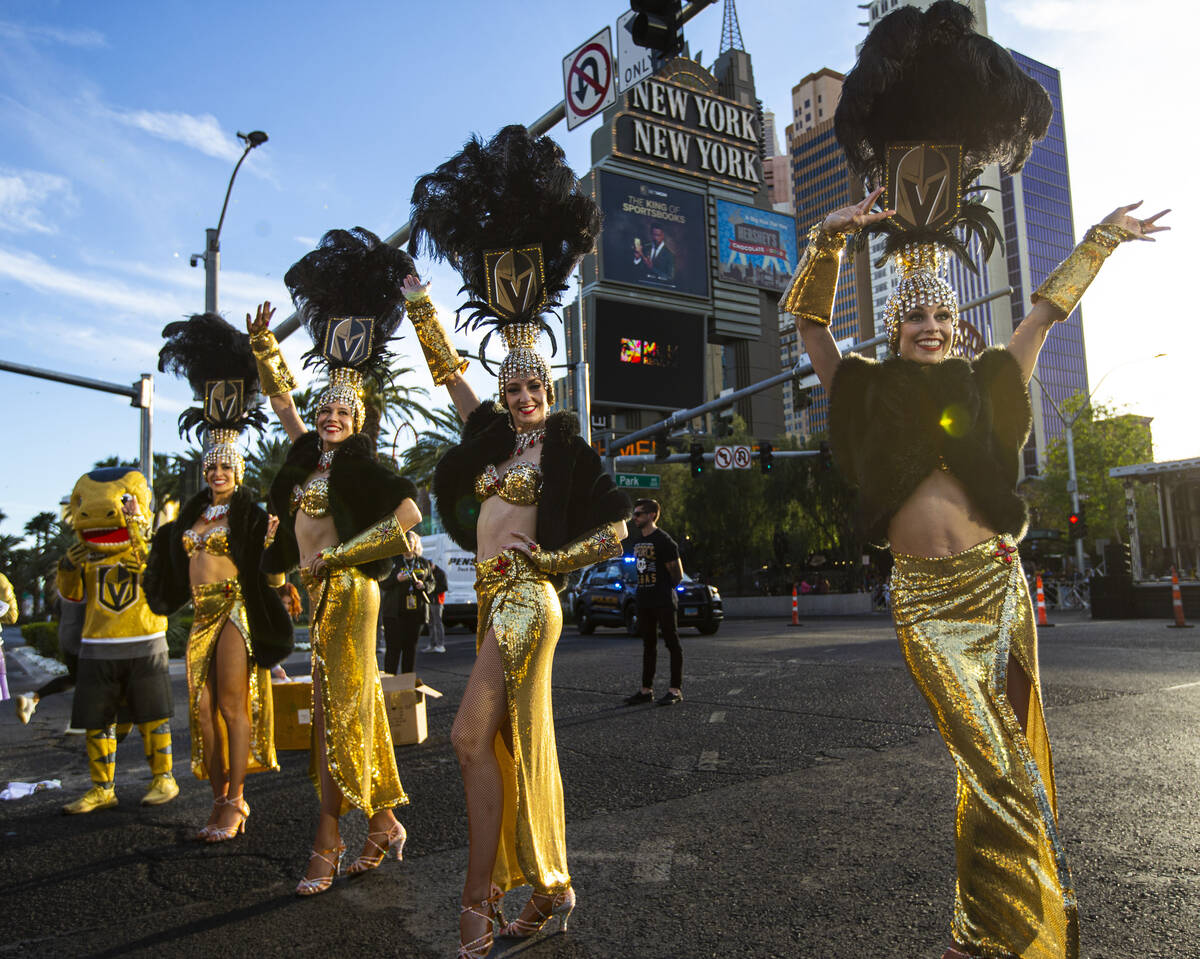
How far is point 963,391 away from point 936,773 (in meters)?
3.24

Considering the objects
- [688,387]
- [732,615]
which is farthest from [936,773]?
[688,387]

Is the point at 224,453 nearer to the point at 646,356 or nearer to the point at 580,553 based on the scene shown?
the point at 580,553

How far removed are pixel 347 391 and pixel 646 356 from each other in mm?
40240

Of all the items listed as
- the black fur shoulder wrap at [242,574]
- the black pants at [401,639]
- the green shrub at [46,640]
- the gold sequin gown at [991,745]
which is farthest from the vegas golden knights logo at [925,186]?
the green shrub at [46,640]

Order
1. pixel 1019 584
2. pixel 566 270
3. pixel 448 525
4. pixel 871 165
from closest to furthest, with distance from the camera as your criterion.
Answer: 1. pixel 1019 584
2. pixel 871 165
3. pixel 448 525
4. pixel 566 270

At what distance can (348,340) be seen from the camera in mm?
4664

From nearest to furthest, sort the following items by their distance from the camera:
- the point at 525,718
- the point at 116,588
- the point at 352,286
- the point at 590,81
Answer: the point at 525,718
the point at 352,286
the point at 116,588
the point at 590,81

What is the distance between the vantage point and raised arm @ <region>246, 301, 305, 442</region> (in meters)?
4.91

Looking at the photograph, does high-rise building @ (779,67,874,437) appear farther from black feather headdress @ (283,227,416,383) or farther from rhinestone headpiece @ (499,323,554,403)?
rhinestone headpiece @ (499,323,554,403)

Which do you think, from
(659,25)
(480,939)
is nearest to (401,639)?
(659,25)

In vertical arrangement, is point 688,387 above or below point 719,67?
below

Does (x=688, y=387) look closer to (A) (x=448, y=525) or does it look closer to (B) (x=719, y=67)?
(A) (x=448, y=525)

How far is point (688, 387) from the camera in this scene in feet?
148

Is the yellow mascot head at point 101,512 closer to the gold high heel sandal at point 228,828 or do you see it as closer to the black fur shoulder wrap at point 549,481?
the gold high heel sandal at point 228,828
